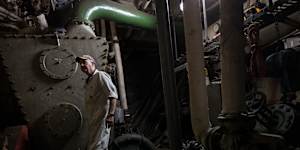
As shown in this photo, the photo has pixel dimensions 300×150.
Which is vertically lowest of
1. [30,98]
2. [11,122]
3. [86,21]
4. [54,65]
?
[11,122]

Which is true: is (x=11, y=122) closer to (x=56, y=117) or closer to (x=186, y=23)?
(x=56, y=117)

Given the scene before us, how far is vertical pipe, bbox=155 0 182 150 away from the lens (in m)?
2.47

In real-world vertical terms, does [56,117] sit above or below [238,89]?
below

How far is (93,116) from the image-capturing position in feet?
13.2

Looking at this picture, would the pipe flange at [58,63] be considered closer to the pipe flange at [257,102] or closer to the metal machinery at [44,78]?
the metal machinery at [44,78]

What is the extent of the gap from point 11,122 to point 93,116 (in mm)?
1658

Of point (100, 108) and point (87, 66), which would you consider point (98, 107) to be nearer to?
point (100, 108)

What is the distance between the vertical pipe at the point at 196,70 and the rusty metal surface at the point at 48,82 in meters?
2.78

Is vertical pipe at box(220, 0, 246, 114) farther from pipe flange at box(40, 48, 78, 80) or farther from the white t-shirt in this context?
pipe flange at box(40, 48, 78, 80)

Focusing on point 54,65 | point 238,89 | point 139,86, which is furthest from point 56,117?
point 139,86

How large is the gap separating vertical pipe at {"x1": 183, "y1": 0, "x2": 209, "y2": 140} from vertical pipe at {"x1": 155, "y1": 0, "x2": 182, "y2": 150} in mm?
151

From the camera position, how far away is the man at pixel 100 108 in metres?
3.93

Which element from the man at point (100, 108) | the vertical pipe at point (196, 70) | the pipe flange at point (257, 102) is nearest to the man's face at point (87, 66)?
the man at point (100, 108)

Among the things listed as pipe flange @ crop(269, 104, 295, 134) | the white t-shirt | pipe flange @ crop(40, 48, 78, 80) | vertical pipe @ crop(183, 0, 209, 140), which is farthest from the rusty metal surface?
pipe flange @ crop(269, 104, 295, 134)
